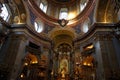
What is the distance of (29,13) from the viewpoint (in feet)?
60.6

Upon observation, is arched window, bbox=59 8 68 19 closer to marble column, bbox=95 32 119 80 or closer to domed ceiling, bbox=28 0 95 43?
domed ceiling, bbox=28 0 95 43

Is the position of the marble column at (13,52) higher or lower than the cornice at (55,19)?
lower

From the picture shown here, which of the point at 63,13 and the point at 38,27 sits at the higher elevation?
the point at 63,13

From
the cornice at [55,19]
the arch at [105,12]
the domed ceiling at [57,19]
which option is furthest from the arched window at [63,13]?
the arch at [105,12]

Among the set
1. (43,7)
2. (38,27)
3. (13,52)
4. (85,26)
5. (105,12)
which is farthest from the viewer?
(43,7)

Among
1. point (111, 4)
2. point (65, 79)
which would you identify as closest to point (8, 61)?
point (65, 79)

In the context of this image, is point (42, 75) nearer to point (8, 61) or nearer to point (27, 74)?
point (27, 74)

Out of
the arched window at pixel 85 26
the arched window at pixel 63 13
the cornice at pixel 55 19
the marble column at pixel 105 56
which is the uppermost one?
the arched window at pixel 63 13

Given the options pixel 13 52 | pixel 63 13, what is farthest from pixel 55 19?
pixel 13 52

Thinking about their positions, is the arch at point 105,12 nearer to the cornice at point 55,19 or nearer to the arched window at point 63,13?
the cornice at point 55,19

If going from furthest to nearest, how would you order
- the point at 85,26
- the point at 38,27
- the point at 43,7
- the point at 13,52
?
1. the point at 43,7
2. the point at 38,27
3. the point at 85,26
4. the point at 13,52

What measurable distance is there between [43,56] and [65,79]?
17.2 feet

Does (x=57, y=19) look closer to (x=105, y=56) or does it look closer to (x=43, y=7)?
(x=43, y=7)

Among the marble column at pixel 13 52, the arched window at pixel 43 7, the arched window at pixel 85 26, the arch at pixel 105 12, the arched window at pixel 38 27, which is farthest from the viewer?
the arched window at pixel 43 7
